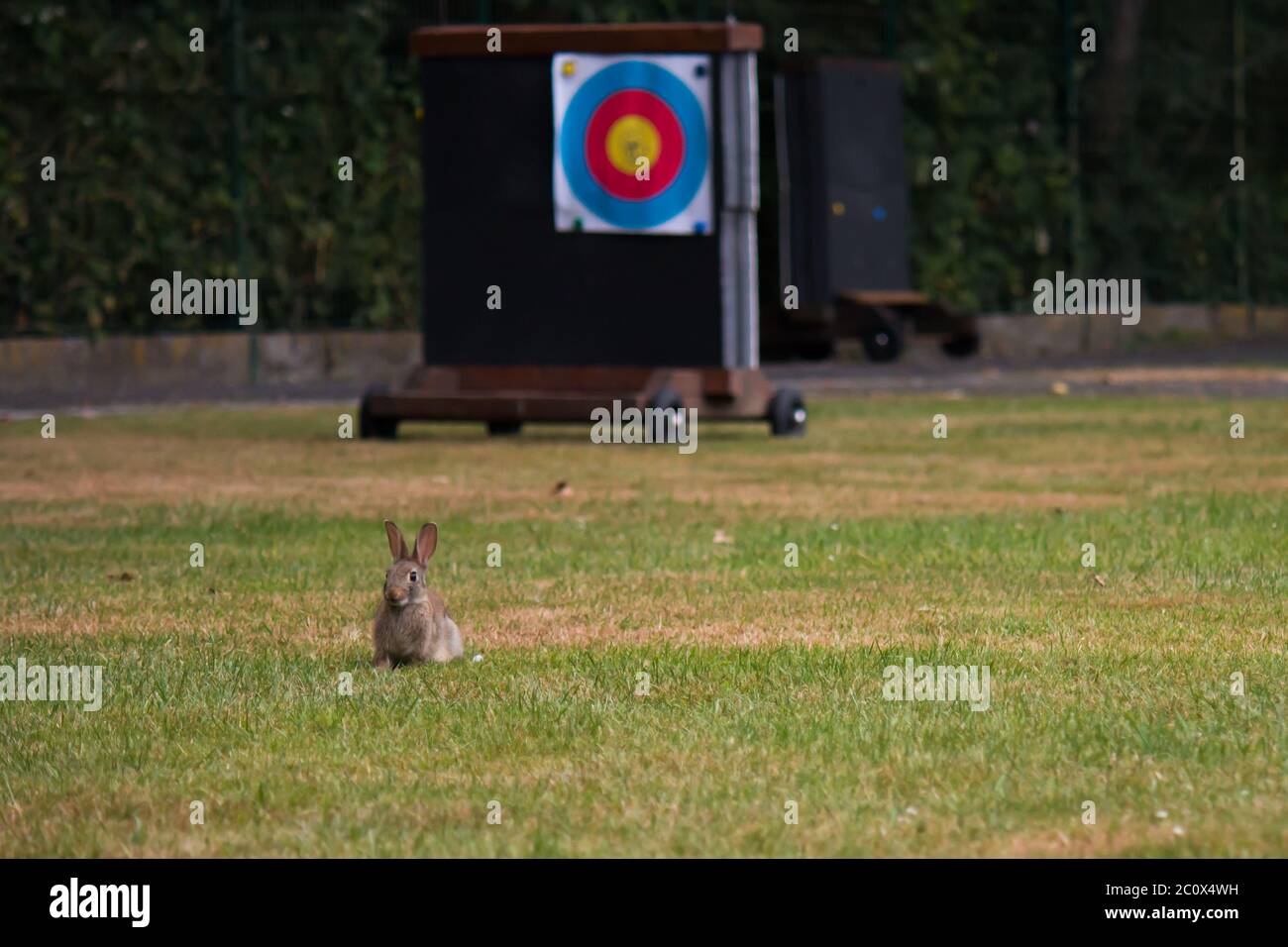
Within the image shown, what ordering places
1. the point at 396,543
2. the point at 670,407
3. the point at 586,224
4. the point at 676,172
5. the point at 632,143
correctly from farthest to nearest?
the point at 632,143 < the point at 586,224 < the point at 676,172 < the point at 670,407 < the point at 396,543

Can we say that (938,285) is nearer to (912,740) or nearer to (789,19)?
(789,19)

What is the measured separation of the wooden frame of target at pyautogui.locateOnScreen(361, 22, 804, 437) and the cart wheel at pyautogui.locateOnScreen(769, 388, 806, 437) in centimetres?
2

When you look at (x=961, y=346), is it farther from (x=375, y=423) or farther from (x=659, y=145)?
(x=375, y=423)

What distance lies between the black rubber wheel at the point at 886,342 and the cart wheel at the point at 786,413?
8202 mm

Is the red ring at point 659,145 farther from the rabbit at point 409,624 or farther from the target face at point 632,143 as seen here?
the rabbit at point 409,624

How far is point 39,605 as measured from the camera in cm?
858

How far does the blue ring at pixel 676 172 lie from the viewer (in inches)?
642

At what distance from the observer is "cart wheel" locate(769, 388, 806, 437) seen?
16391mm

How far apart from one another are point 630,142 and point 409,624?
9912 mm

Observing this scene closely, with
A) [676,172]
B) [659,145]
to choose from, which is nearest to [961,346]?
[659,145]

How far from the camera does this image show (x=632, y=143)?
54.5 feet

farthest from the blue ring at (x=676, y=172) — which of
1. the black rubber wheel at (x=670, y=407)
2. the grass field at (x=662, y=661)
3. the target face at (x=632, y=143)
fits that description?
the grass field at (x=662, y=661)
